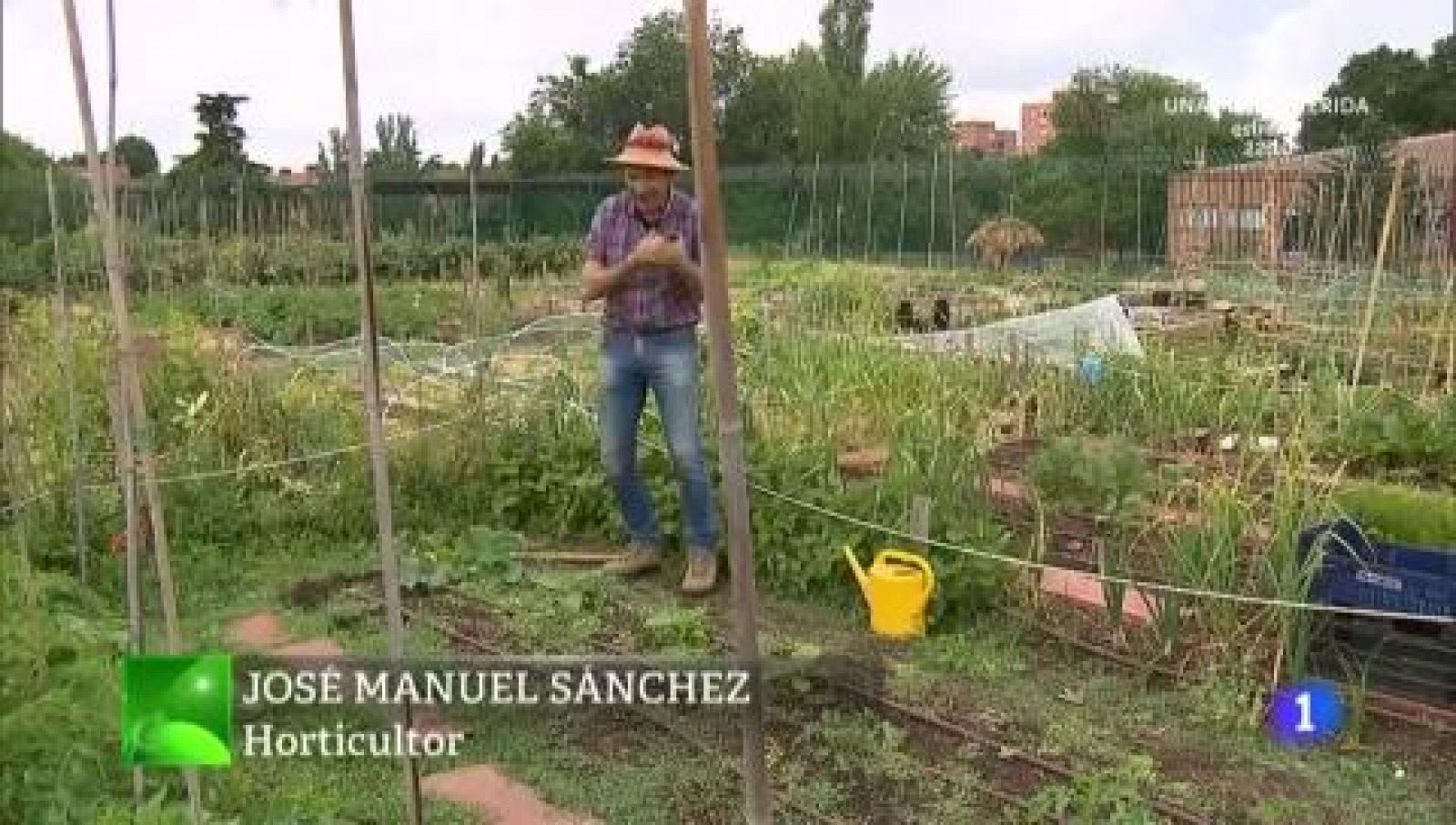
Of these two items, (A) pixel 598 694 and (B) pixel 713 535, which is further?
(B) pixel 713 535

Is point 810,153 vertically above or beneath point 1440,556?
above

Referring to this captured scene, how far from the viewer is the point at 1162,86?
151 feet

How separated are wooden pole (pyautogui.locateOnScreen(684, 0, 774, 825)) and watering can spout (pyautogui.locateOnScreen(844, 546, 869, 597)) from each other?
2.36 metres

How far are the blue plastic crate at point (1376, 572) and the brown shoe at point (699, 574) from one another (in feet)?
5.81

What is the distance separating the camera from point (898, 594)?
12.9ft

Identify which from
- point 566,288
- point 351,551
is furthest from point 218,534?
point 566,288

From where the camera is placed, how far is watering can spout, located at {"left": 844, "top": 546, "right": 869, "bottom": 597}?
4.00 metres

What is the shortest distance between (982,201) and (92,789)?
17.2 meters

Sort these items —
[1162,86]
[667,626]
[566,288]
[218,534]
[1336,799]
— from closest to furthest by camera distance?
[1336,799]
[667,626]
[218,534]
[566,288]
[1162,86]

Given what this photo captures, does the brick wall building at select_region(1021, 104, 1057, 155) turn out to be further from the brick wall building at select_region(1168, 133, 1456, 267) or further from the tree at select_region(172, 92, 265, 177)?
Result: the brick wall building at select_region(1168, 133, 1456, 267)

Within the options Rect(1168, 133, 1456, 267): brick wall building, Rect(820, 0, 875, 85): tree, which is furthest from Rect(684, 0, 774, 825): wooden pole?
Rect(820, 0, 875, 85): tree

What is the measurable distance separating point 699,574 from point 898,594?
0.75 metres

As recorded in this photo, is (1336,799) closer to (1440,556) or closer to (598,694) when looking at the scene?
(1440,556)

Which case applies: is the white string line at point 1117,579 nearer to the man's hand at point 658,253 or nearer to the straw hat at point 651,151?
the man's hand at point 658,253
